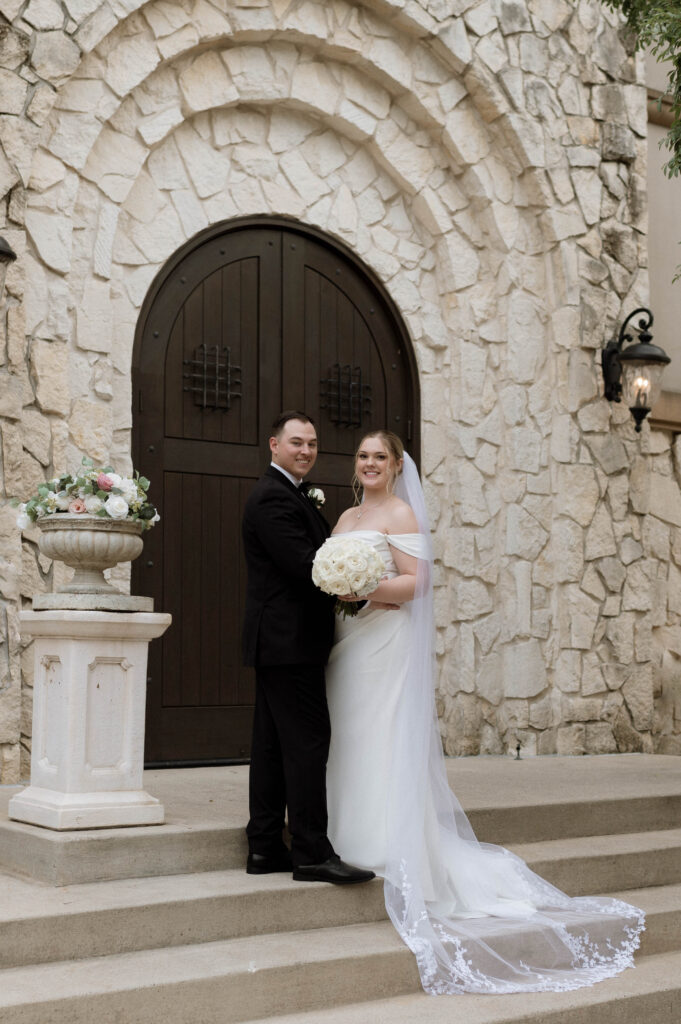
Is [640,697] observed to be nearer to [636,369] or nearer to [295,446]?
[636,369]

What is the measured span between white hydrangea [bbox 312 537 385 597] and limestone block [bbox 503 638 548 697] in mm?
3969

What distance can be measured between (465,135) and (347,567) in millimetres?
4916

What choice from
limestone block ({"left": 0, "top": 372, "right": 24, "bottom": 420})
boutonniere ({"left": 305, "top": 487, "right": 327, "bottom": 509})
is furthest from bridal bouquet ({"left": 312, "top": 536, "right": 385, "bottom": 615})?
limestone block ({"left": 0, "top": 372, "right": 24, "bottom": 420})

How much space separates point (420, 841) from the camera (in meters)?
4.84

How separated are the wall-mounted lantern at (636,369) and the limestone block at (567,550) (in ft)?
2.98

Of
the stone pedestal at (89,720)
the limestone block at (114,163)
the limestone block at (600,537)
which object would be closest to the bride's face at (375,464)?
the stone pedestal at (89,720)

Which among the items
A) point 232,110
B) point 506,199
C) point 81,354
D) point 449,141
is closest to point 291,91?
point 232,110

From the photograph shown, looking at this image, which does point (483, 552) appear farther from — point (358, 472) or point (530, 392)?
point (358, 472)

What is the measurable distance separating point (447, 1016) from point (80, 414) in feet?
13.4

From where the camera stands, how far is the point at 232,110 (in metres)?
7.89

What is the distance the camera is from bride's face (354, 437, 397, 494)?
5.22 m

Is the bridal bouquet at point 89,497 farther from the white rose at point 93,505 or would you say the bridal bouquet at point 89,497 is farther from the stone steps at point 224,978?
the stone steps at point 224,978

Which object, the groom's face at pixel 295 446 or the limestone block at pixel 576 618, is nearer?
the groom's face at pixel 295 446

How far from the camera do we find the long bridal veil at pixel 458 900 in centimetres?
452
